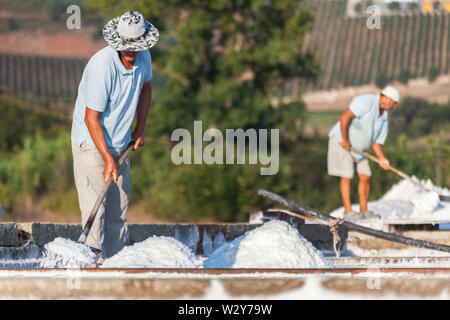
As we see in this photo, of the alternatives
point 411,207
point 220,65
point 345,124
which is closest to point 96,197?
point 345,124

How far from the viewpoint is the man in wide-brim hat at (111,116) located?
5.38 m

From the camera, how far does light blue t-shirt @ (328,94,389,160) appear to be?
8.38 m

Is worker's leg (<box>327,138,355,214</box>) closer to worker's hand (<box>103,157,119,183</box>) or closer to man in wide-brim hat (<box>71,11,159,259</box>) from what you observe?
man in wide-brim hat (<box>71,11,159,259</box>)

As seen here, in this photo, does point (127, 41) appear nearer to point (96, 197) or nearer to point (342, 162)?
point (96, 197)

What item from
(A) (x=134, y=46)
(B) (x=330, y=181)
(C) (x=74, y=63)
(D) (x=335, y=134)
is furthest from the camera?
(C) (x=74, y=63)

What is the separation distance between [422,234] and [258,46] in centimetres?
1149

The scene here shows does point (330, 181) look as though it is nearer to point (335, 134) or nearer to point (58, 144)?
point (58, 144)

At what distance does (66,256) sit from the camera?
4.76 meters

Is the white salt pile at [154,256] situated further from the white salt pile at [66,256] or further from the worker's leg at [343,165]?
the worker's leg at [343,165]

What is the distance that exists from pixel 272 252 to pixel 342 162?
4037mm

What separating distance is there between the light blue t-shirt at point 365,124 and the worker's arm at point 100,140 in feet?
11.5

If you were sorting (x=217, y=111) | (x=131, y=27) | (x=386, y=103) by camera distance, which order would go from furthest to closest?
(x=217, y=111)
(x=386, y=103)
(x=131, y=27)
